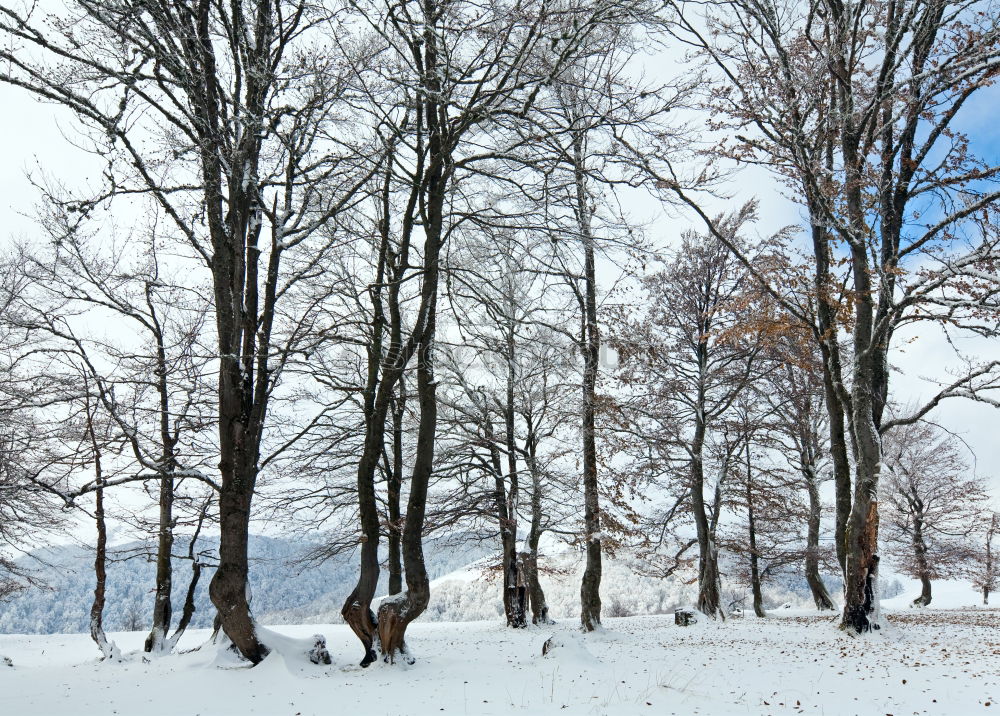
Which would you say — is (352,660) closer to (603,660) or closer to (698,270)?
(603,660)

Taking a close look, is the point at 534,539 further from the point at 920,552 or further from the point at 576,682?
the point at 920,552

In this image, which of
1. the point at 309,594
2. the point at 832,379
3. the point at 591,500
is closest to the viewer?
the point at 832,379

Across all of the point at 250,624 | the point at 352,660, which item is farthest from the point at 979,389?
the point at 250,624

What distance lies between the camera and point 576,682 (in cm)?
682

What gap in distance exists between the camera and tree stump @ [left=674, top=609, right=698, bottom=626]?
15.7m

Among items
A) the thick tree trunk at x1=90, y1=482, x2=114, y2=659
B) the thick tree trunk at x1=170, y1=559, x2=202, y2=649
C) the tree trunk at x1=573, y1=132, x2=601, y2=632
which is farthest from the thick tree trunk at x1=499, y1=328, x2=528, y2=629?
the thick tree trunk at x1=90, y1=482, x2=114, y2=659

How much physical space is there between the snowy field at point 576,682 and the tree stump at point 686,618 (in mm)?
5574

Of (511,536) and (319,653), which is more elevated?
(511,536)

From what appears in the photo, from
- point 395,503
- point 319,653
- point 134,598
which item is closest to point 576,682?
point 319,653

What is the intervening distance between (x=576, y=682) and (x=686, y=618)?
10.3m

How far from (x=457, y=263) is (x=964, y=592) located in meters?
41.1

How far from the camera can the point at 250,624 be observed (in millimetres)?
7797

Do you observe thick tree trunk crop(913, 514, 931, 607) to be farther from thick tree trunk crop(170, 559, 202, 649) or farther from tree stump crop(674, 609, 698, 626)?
thick tree trunk crop(170, 559, 202, 649)

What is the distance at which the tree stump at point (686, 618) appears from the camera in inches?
619
